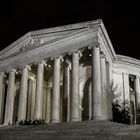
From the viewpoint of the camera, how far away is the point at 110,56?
164 feet

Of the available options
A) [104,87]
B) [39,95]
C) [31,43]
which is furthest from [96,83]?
[31,43]

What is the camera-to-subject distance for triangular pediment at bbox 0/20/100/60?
44.6 m

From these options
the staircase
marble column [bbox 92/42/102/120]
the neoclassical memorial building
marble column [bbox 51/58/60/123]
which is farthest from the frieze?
the staircase

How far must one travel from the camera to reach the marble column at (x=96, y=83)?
1512 inches

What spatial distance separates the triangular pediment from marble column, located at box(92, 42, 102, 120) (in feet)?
13.4

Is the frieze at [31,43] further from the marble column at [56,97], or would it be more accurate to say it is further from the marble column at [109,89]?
the marble column at [109,89]

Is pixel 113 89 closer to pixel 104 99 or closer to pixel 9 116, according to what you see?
pixel 104 99

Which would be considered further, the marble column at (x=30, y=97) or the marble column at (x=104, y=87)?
the marble column at (x=30, y=97)

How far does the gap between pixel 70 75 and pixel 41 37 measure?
687 centimetres

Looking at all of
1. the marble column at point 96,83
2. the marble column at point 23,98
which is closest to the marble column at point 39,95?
the marble column at point 23,98

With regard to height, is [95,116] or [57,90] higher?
[57,90]

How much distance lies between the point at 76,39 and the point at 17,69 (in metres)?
10.8

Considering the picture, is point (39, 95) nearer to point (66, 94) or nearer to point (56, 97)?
point (56, 97)

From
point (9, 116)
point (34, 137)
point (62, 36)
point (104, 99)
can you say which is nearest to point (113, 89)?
point (104, 99)
